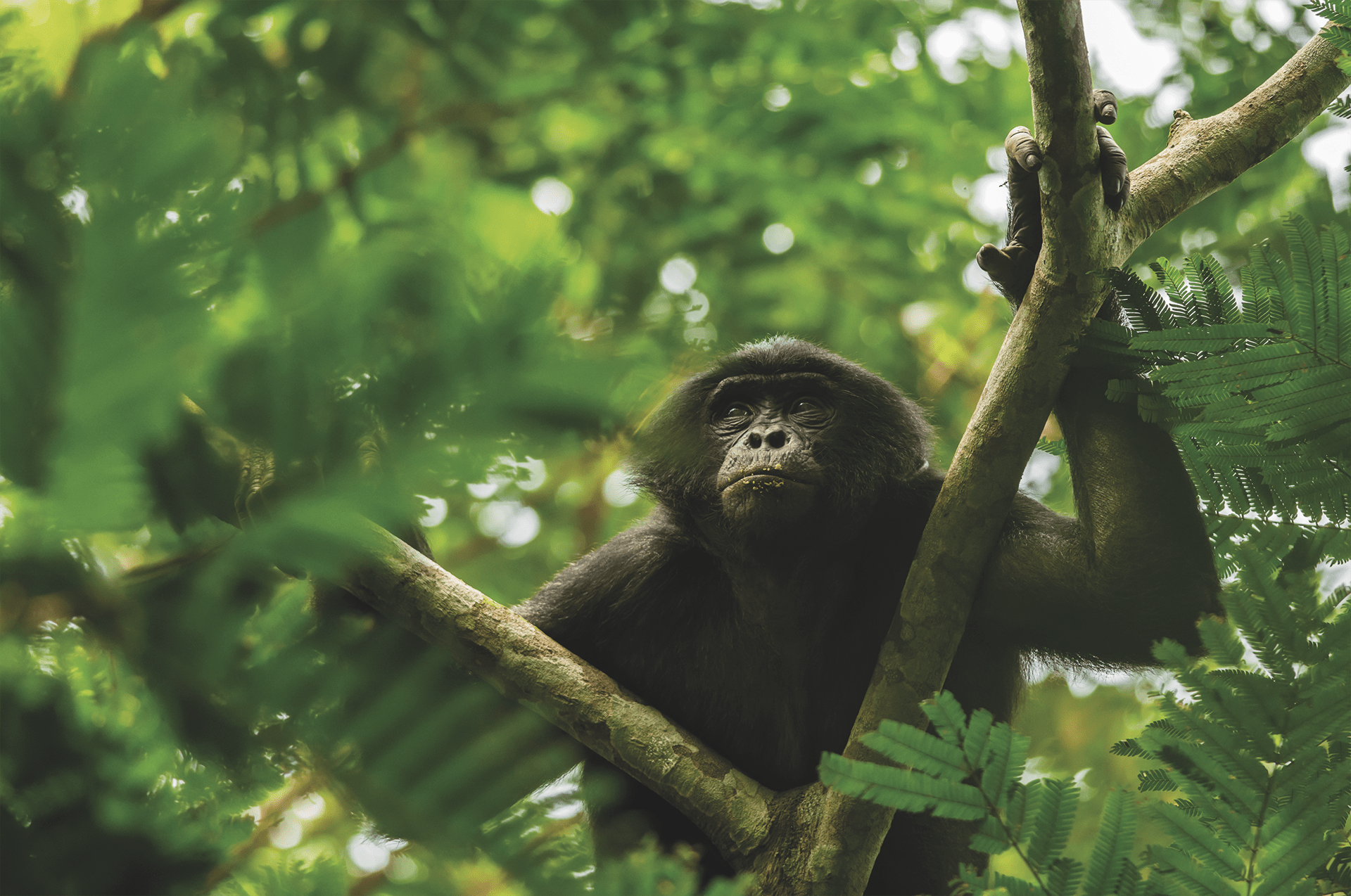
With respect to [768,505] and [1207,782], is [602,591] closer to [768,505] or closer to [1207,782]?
[768,505]

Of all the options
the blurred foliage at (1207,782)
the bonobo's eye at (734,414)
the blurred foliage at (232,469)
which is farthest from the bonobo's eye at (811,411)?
the blurred foliage at (232,469)

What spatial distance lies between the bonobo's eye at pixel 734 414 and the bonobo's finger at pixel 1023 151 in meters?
2.21

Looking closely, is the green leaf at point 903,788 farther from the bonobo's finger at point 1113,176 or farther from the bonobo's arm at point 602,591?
the bonobo's arm at point 602,591

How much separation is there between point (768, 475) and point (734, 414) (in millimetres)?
1058

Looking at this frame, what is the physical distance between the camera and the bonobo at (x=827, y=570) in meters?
4.20

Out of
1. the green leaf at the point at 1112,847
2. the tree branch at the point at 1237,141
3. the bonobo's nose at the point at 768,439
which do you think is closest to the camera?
the green leaf at the point at 1112,847

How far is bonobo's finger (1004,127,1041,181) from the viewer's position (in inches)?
147

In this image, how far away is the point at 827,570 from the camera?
5.29 meters

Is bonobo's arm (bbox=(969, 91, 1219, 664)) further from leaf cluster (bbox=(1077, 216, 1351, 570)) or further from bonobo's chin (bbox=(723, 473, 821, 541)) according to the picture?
bonobo's chin (bbox=(723, 473, 821, 541))

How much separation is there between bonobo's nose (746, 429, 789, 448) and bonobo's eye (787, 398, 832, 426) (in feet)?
1.80

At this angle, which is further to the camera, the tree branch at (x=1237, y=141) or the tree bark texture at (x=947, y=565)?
the tree branch at (x=1237, y=141)

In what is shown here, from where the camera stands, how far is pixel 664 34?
814 centimetres

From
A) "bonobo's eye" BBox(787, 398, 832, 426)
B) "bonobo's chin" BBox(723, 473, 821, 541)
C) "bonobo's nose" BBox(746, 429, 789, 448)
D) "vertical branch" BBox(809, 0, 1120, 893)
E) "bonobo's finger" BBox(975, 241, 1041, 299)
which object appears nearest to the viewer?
"vertical branch" BBox(809, 0, 1120, 893)

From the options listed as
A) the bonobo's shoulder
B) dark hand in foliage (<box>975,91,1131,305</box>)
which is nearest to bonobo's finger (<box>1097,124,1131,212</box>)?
dark hand in foliage (<box>975,91,1131,305</box>)
